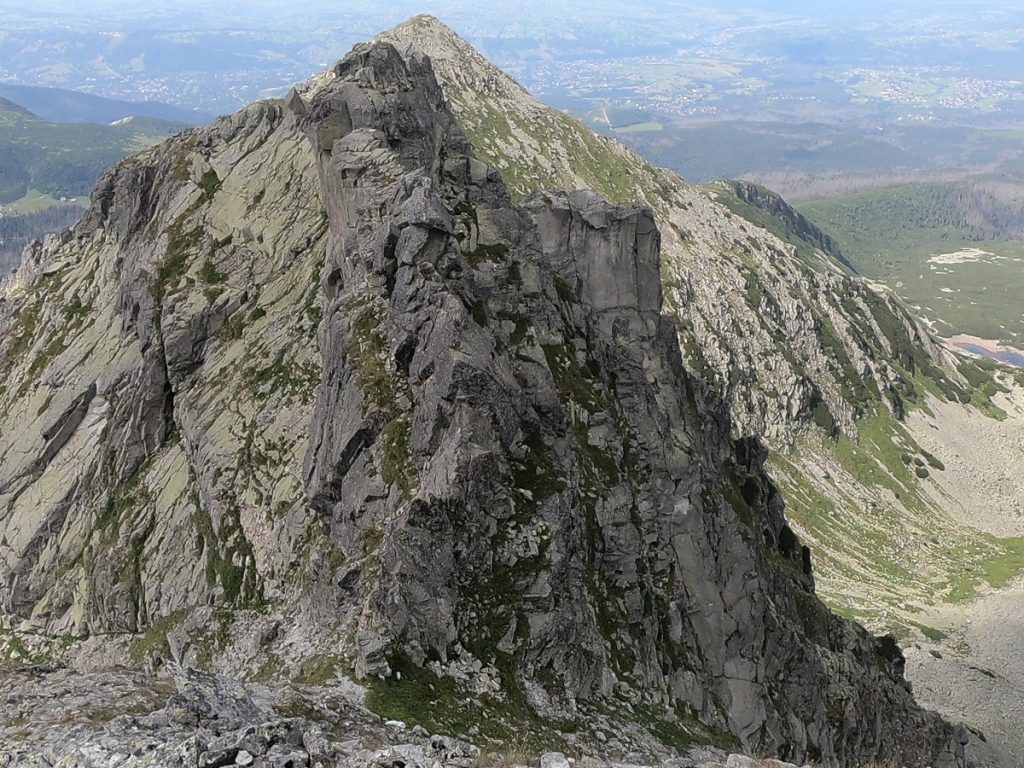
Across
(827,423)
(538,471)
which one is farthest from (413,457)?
(827,423)

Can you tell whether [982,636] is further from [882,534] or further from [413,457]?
[413,457]

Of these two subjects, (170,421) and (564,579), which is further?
(170,421)

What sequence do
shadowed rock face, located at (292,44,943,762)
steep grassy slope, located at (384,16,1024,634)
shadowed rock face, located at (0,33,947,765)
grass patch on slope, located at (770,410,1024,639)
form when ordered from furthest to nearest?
1. steep grassy slope, located at (384,16,1024,634)
2. grass patch on slope, located at (770,410,1024,639)
3. shadowed rock face, located at (0,33,947,765)
4. shadowed rock face, located at (292,44,943,762)

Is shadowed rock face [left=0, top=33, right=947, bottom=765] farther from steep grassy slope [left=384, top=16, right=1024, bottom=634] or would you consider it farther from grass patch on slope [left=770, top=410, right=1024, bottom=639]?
steep grassy slope [left=384, top=16, right=1024, bottom=634]

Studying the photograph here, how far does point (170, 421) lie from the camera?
47.9 meters

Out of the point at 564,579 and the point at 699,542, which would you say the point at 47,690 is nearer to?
the point at 564,579

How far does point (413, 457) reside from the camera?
102 feet

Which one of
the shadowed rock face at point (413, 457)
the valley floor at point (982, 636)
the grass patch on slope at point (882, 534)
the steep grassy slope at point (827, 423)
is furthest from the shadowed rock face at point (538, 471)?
the steep grassy slope at point (827, 423)

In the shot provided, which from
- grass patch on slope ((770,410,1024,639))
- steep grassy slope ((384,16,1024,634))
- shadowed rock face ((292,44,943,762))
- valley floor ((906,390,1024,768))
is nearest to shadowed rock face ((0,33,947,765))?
shadowed rock face ((292,44,943,762))

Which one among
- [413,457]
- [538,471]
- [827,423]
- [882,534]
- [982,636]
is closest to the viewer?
[413,457]

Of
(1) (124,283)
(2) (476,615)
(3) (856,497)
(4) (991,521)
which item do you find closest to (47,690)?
(2) (476,615)

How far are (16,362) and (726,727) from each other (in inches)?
2376

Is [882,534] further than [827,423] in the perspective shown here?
No

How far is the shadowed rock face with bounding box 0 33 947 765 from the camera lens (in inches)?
1134
